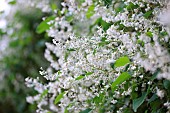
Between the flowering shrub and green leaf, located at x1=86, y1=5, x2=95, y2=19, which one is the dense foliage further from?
green leaf, located at x1=86, y1=5, x2=95, y2=19

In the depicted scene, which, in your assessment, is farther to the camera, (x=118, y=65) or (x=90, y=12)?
(x=90, y=12)

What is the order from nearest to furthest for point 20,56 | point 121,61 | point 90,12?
point 121,61, point 90,12, point 20,56

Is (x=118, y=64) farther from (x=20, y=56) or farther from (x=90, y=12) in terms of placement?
(x=20, y=56)

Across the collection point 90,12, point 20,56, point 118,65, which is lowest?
point 118,65

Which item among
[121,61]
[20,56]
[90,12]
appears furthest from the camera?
[20,56]

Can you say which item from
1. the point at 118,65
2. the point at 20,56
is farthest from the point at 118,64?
the point at 20,56

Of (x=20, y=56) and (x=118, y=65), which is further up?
(x=20, y=56)

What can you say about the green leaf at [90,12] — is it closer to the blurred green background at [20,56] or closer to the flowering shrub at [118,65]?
the flowering shrub at [118,65]

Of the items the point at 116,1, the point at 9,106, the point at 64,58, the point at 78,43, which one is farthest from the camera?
the point at 9,106

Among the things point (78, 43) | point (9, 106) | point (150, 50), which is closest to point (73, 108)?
Result: point (78, 43)

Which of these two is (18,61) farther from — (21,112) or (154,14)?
(154,14)

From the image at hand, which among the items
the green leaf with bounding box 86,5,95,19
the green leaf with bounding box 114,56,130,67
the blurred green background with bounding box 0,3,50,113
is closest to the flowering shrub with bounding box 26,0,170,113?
the green leaf with bounding box 114,56,130,67
